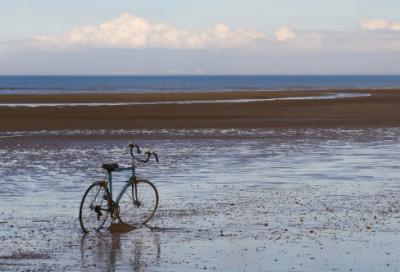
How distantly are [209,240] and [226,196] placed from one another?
128 inches

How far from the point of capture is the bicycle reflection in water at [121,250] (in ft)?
22.6

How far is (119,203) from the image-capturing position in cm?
972

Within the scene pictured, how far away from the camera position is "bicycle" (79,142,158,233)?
8914 mm

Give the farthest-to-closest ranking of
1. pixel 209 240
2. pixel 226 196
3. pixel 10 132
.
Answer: pixel 10 132 < pixel 226 196 < pixel 209 240

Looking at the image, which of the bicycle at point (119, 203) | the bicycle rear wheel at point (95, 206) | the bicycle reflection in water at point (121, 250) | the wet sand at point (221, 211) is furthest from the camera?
the bicycle at point (119, 203)

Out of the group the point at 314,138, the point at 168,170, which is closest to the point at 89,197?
the point at 168,170

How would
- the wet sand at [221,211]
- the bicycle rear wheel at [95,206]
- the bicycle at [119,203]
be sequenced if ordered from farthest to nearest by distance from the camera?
the bicycle at [119,203], the bicycle rear wheel at [95,206], the wet sand at [221,211]

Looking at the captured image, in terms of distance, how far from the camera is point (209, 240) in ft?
26.1

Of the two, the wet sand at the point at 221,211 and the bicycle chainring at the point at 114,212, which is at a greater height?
the bicycle chainring at the point at 114,212

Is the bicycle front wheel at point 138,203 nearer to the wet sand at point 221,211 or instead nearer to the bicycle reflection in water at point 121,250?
the wet sand at point 221,211

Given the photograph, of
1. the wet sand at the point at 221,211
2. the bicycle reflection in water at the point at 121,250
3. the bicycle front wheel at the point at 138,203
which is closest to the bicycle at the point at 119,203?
the bicycle front wheel at the point at 138,203

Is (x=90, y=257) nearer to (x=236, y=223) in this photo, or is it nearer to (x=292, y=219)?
(x=236, y=223)

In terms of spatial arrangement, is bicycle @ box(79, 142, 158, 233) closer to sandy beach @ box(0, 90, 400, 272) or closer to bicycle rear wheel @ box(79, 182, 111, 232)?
bicycle rear wheel @ box(79, 182, 111, 232)

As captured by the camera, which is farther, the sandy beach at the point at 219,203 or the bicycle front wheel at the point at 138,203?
the bicycle front wheel at the point at 138,203
